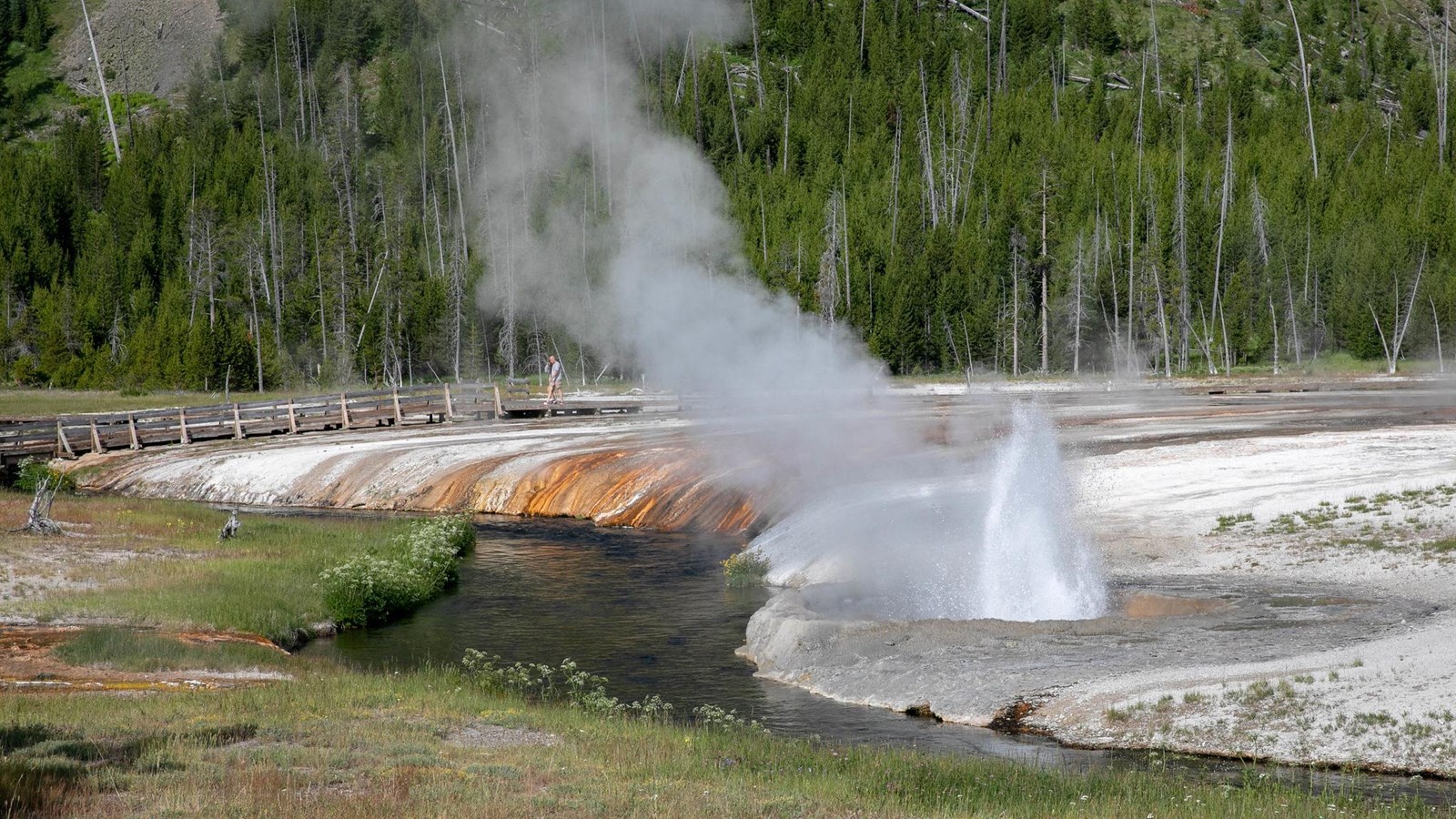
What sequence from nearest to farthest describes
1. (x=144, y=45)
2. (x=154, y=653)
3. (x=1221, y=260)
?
(x=154, y=653)
(x=1221, y=260)
(x=144, y=45)

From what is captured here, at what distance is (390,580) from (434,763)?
1180cm

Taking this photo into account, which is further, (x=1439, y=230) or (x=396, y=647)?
(x=1439, y=230)

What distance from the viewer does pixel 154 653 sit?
16.8 metres

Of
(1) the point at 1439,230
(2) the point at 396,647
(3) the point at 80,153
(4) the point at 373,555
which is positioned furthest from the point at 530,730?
(3) the point at 80,153

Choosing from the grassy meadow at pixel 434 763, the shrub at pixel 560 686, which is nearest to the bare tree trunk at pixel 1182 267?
the shrub at pixel 560 686

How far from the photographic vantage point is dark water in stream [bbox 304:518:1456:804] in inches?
555

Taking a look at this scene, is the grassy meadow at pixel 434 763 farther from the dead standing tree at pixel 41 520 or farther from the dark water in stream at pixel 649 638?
the dead standing tree at pixel 41 520

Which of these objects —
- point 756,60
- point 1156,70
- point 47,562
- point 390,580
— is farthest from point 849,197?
point 47,562

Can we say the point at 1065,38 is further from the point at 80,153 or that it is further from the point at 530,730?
the point at 530,730

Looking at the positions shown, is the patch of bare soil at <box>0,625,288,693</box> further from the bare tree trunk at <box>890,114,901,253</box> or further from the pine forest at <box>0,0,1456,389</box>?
the bare tree trunk at <box>890,114,901,253</box>

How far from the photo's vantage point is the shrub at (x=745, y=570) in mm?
24828

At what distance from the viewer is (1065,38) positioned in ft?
482

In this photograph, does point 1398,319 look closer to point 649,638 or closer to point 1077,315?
point 1077,315

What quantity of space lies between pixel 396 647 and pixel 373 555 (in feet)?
21.2
